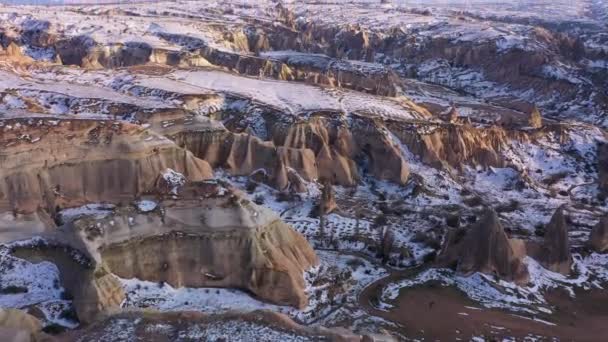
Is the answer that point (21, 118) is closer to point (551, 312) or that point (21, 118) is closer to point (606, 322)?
point (551, 312)

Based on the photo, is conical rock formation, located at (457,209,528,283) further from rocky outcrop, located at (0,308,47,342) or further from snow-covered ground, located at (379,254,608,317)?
rocky outcrop, located at (0,308,47,342)

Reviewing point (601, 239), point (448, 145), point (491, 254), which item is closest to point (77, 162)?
point (491, 254)

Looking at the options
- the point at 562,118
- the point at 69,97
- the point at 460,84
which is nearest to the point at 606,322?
the point at 69,97

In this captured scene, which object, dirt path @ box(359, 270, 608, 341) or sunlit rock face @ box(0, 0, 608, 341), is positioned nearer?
sunlit rock face @ box(0, 0, 608, 341)

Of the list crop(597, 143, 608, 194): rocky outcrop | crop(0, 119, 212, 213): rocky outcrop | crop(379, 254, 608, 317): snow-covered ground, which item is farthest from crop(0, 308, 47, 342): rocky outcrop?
crop(597, 143, 608, 194): rocky outcrop

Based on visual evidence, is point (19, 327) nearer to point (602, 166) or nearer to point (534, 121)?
point (602, 166)

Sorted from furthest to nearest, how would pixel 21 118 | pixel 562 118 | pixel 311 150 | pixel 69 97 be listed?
1. pixel 562 118
2. pixel 69 97
3. pixel 311 150
4. pixel 21 118
